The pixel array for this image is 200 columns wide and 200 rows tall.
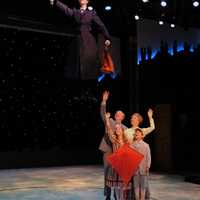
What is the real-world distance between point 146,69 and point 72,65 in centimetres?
764

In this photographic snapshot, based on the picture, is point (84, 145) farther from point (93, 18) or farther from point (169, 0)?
point (93, 18)

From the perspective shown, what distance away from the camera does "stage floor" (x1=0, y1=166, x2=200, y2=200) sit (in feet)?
24.3

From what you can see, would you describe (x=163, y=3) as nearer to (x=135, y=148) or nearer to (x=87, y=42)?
(x=135, y=148)

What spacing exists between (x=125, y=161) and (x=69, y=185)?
3.94 m

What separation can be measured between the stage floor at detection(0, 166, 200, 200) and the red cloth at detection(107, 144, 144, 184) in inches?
85.2

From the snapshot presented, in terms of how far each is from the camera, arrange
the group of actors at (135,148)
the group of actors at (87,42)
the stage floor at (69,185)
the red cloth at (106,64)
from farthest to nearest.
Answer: the stage floor at (69,185) < the group of actors at (135,148) < the red cloth at (106,64) < the group of actors at (87,42)

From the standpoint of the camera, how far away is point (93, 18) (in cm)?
388

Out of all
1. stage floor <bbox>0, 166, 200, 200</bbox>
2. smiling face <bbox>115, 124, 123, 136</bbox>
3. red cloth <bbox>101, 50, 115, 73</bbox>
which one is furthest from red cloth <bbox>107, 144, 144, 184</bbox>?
stage floor <bbox>0, 166, 200, 200</bbox>

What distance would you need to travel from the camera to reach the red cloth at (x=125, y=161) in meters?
5.09

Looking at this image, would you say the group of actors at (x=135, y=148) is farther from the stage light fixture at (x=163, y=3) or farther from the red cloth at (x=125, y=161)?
the stage light fixture at (x=163, y=3)

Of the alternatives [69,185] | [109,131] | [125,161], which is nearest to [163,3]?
[109,131]

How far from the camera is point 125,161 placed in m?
5.10

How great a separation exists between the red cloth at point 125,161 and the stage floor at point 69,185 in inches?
85.2

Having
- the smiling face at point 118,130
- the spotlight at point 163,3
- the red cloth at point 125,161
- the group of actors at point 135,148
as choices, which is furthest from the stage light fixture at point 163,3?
the red cloth at point 125,161
